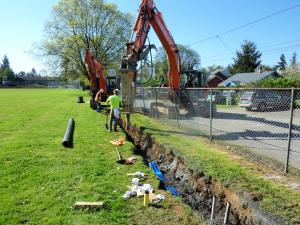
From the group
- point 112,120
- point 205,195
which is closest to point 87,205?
point 205,195

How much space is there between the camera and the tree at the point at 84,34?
4994 cm

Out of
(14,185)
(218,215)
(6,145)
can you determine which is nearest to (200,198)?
(218,215)

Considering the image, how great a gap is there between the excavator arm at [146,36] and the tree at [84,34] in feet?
110

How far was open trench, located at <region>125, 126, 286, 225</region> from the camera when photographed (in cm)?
571

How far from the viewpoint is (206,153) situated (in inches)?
369

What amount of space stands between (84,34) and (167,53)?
35225 mm

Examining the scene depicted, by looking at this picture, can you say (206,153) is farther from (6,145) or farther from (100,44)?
(100,44)

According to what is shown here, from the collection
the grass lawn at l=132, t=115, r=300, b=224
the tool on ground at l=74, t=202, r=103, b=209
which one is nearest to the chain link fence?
the grass lawn at l=132, t=115, r=300, b=224

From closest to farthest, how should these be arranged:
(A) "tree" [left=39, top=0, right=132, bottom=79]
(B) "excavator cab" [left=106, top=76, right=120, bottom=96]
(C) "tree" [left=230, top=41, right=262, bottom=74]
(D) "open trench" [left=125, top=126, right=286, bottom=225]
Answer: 1. (D) "open trench" [left=125, top=126, right=286, bottom=225]
2. (B) "excavator cab" [left=106, top=76, right=120, bottom=96]
3. (A) "tree" [left=39, top=0, right=132, bottom=79]
4. (C) "tree" [left=230, top=41, right=262, bottom=74]

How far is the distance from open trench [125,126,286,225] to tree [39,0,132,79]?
137ft

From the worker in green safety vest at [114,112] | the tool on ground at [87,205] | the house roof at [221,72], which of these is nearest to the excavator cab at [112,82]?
the worker in green safety vest at [114,112]

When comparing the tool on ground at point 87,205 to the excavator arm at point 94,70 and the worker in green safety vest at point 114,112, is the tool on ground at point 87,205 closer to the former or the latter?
the worker in green safety vest at point 114,112

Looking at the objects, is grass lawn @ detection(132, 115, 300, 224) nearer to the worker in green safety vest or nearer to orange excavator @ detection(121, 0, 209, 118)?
the worker in green safety vest

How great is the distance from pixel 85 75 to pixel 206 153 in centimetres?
4447
